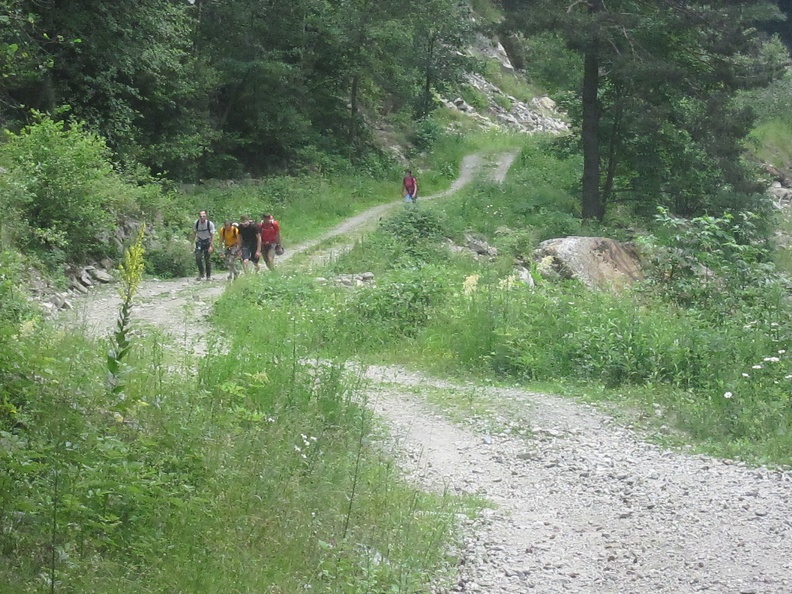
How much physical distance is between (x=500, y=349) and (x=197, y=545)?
23.2ft

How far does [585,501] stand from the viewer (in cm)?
701

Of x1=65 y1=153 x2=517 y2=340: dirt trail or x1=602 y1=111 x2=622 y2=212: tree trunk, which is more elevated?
x1=602 y1=111 x2=622 y2=212: tree trunk

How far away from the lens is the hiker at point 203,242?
18.9m

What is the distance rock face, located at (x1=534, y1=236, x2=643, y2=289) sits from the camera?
17.8 metres

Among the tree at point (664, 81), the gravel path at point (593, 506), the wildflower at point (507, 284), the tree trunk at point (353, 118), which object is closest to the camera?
the gravel path at point (593, 506)

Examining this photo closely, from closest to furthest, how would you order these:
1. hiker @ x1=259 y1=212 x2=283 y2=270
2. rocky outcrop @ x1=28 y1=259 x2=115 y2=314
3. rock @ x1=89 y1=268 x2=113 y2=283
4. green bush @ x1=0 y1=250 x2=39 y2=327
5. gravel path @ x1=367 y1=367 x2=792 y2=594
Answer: gravel path @ x1=367 y1=367 x2=792 y2=594
green bush @ x1=0 y1=250 x2=39 y2=327
rocky outcrop @ x1=28 y1=259 x2=115 y2=314
rock @ x1=89 y1=268 x2=113 y2=283
hiker @ x1=259 y1=212 x2=283 y2=270

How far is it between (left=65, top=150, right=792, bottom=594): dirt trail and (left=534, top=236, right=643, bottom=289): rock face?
7795mm

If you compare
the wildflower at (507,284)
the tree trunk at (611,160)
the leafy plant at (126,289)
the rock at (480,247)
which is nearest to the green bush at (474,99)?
the tree trunk at (611,160)

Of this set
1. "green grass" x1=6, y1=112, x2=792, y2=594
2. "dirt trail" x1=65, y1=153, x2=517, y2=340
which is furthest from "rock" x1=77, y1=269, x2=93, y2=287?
"green grass" x1=6, y1=112, x2=792, y2=594

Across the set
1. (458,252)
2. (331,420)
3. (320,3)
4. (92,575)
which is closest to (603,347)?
(331,420)

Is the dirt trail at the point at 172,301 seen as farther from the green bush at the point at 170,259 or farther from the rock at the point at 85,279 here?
the green bush at the point at 170,259

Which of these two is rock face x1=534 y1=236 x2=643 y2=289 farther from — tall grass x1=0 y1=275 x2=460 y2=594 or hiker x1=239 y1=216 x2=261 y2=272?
tall grass x1=0 y1=275 x2=460 y2=594

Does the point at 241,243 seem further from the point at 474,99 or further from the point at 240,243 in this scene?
the point at 474,99

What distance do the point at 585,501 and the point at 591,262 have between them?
40.1ft
